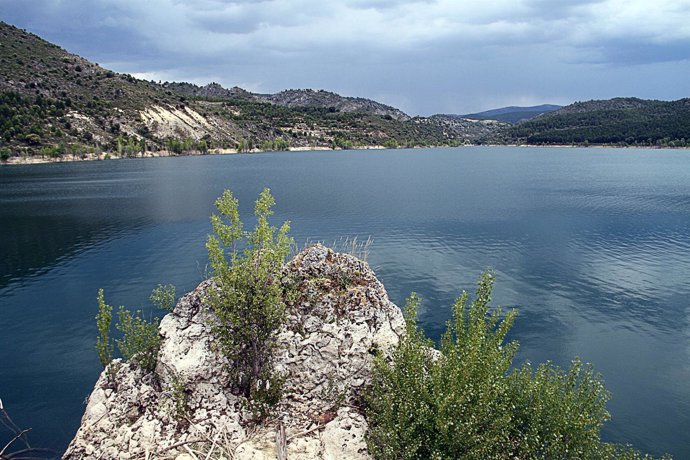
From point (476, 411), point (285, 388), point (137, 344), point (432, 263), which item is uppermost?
point (476, 411)

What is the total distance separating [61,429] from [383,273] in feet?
81.4

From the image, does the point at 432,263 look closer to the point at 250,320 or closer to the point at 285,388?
the point at 285,388

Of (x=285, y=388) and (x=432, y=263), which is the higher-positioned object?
(x=285, y=388)

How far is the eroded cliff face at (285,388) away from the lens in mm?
14383

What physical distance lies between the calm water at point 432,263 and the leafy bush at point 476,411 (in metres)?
7.77

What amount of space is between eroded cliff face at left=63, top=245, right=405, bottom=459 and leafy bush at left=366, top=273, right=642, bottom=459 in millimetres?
1703

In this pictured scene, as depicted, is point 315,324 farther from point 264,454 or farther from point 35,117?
point 35,117

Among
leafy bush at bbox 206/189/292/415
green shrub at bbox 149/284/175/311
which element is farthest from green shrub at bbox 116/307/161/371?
green shrub at bbox 149/284/175/311

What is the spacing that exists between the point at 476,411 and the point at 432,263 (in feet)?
93.8

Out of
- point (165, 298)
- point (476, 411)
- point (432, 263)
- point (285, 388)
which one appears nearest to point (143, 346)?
point (285, 388)

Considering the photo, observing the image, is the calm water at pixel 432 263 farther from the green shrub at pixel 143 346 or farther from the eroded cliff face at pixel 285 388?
the eroded cliff face at pixel 285 388

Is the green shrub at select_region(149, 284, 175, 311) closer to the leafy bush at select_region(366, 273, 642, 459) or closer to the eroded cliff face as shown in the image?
the eroded cliff face

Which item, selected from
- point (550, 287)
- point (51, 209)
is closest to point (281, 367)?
point (550, 287)

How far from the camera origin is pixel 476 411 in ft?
42.3
